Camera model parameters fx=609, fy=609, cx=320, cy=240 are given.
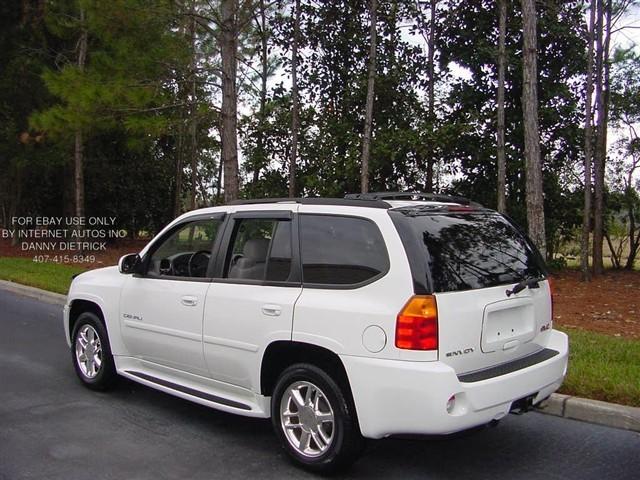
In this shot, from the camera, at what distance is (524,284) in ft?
13.2

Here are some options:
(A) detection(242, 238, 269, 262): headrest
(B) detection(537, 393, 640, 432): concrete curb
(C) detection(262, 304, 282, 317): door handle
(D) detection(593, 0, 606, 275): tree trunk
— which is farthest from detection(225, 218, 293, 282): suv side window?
(D) detection(593, 0, 606, 275): tree trunk

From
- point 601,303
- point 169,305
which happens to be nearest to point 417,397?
point 169,305

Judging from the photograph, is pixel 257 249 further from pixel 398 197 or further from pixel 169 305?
pixel 398 197

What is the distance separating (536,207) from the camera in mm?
12039

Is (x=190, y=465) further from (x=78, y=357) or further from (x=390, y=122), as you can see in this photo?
(x=390, y=122)

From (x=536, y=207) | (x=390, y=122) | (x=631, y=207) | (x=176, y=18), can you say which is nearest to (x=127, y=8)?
(x=176, y=18)

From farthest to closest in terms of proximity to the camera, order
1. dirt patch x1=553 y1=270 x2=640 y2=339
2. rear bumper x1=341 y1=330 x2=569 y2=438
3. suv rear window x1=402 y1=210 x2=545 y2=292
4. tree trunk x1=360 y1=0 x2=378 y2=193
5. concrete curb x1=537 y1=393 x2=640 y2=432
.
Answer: tree trunk x1=360 y1=0 x2=378 y2=193
dirt patch x1=553 y1=270 x2=640 y2=339
concrete curb x1=537 y1=393 x2=640 y2=432
suv rear window x1=402 y1=210 x2=545 y2=292
rear bumper x1=341 y1=330 x2=569 y2=438

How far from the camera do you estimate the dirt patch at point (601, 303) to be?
28.5 ft

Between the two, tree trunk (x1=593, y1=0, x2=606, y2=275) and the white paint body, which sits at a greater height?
tree trunk (x1=593, y1=0, x2=606, y2=275)

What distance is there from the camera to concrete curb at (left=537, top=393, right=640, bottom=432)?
4.69m

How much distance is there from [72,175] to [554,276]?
16166 millimetres

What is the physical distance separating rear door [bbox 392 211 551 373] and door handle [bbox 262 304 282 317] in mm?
1020

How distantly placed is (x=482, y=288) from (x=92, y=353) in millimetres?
3704

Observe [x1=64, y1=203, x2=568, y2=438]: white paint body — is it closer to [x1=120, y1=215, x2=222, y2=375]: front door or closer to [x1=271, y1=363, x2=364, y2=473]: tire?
[x1=120, y1=215, x2=222, y2=375]: front door
